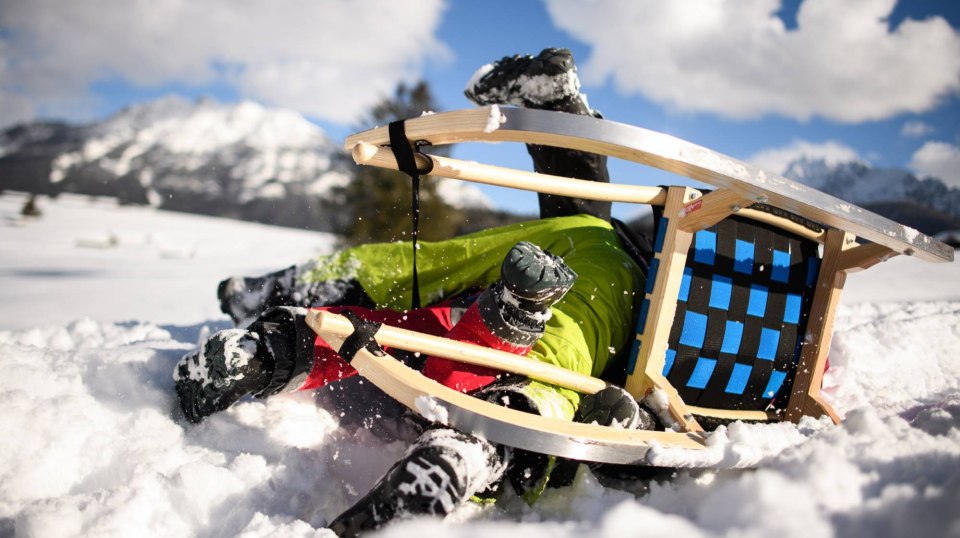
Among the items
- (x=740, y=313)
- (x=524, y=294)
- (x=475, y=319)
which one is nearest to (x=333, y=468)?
(x=475, y=319)

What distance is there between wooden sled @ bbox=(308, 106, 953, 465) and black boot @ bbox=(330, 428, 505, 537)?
0.18 ft

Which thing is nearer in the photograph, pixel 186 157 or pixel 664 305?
pixel 664 305

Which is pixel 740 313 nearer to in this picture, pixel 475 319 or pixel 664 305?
pixel 664 305

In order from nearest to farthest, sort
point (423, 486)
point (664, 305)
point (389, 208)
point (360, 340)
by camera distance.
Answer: point (423, 486) → point (360, 340) → point (664, 305) → point (389, 208)

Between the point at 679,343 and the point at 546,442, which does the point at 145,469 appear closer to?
the point at 546,442

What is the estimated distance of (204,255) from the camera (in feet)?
30.1

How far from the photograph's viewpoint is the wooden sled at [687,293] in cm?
105

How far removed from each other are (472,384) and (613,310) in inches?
18.0

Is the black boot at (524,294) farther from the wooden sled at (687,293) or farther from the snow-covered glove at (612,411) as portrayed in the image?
the snow-covered glove at (612,411)

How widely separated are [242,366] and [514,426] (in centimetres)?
69

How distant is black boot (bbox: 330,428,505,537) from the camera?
96cm

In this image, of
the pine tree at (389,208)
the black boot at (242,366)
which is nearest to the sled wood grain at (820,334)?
the black boot at (242,366)

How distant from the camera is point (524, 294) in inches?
47.9

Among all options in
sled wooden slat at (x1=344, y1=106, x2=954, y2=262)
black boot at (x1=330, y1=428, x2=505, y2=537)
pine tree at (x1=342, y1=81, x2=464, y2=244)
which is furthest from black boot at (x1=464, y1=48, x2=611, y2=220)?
pine tree at (x1=342, y1=81, x2=464, y2=244)
